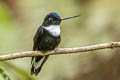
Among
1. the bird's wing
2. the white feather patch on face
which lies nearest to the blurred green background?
the bird's wing

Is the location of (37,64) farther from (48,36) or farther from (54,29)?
(54,29)

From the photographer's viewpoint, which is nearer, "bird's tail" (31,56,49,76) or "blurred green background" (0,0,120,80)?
"bird's tail" (31,56,49,76)

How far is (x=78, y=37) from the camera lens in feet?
20.3

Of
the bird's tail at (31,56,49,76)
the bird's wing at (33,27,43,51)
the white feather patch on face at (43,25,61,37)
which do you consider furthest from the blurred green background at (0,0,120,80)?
the white feather patch on face at (43,25,61,37)

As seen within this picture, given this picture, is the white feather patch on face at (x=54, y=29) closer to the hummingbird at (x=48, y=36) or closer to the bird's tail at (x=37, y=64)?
the hummingbird at (x=48, y=36)

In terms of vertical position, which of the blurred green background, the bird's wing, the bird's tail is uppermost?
the bird's wing

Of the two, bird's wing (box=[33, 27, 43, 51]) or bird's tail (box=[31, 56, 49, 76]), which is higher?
bird's wing (box=[33, 27, 43, 51])

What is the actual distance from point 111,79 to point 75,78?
2.76 feet

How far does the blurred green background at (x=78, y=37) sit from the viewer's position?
5.76 m

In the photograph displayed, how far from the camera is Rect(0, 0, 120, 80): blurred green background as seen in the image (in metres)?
5.76

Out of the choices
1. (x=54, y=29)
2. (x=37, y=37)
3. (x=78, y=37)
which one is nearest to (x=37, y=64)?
(x=37, y=37)

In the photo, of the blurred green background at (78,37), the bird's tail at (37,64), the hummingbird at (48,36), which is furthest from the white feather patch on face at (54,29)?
the blurred green background at (78,37)

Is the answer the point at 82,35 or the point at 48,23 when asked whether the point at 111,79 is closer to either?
the point at 82,35

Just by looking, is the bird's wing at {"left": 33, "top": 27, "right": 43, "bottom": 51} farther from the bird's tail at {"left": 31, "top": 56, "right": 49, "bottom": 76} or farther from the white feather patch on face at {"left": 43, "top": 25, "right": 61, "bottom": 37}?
the bird's tail at {"left": 31, "top": 56, "right": 49, "bottom": 76}
